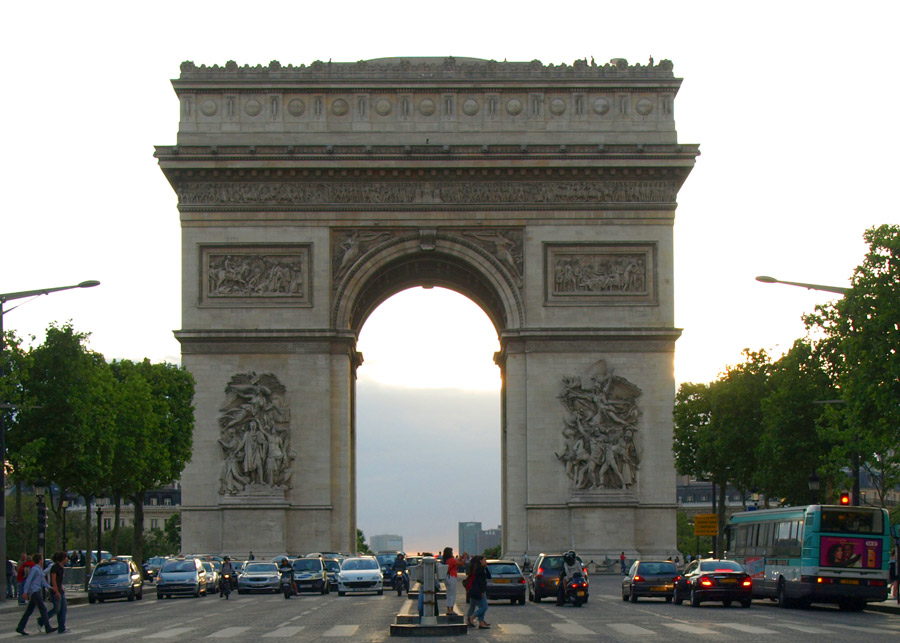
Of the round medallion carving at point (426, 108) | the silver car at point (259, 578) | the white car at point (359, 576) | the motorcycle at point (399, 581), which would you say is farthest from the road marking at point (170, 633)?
the round medallion carving at point (426, 108)

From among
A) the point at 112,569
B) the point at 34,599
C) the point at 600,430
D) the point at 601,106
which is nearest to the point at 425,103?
the point at 601,106

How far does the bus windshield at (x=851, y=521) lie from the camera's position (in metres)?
41.9

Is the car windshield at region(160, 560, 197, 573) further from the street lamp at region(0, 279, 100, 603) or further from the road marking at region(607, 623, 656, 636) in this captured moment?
the road marking at region(607, 623, 656, 636)

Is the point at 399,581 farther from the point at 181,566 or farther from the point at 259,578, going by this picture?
the point at 181,566

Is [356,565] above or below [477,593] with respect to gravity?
below

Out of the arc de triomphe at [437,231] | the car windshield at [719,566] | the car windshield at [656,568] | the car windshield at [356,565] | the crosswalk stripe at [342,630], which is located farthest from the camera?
the arc de triomphe at [437,231]

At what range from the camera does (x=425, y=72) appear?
6238 cm

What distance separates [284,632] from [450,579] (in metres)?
4.99

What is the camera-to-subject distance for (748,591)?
41.3 meters

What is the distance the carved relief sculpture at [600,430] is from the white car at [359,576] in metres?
10.6

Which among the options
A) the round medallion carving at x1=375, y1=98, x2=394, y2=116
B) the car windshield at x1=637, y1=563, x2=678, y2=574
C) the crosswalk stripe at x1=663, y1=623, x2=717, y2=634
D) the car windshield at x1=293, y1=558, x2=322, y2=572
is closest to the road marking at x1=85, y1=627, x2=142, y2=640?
A: the crosswalk stripe at x1=663, y1=623, x2=717, y2=634

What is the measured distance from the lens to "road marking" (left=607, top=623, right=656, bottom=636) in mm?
27922

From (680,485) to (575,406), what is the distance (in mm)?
119390

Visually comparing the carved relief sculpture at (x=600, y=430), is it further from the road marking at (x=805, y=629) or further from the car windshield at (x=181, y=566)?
the road marking at (x=805, y=629)
